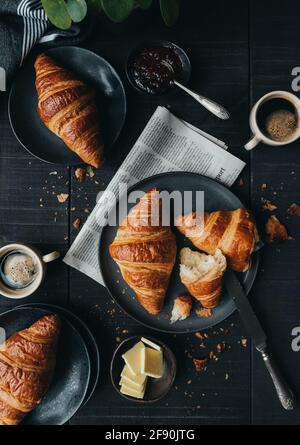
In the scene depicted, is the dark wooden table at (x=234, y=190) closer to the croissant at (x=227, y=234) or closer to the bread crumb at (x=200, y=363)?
the bread crumb at (x=200, y=363)

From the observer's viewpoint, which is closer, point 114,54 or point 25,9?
point 25,9

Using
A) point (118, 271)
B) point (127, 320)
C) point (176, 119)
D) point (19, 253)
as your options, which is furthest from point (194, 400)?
point (176, 119)

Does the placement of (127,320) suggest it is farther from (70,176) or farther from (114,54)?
(114,54)

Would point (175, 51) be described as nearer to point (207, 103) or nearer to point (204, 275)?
point (207, 103)

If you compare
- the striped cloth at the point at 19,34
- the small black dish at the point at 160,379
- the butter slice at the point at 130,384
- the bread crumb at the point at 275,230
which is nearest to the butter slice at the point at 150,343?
the small black dish at the point at 160,379

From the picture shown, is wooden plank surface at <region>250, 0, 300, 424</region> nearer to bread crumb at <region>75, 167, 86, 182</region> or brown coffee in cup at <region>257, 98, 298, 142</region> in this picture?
brown coffee in cup at <region>257, 98, 298, 142</region>

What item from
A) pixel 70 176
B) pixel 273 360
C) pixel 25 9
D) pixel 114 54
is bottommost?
pixel 273 360

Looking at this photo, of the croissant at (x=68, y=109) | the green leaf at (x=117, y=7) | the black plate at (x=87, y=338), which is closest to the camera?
the green leaf at (x=117, y=7)
